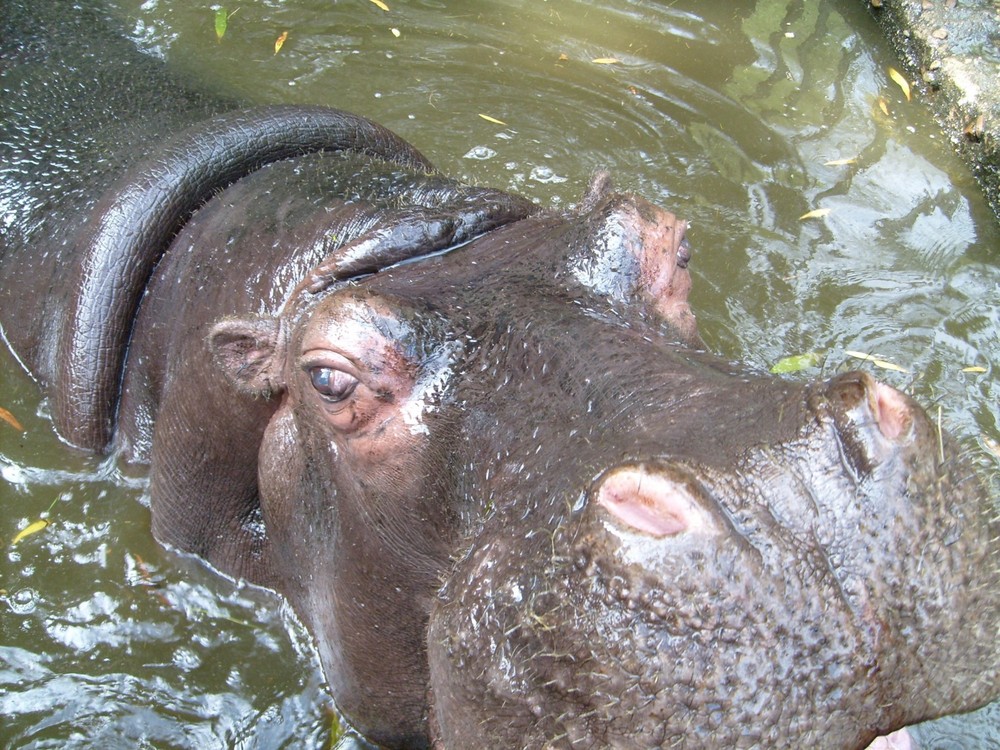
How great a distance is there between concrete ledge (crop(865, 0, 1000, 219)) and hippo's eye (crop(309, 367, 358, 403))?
516 cm

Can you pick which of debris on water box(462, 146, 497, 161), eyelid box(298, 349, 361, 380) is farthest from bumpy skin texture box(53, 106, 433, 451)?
debris on water box(462, 146, 497, 161)

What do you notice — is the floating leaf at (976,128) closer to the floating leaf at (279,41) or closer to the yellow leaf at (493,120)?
the yellow leaf at (493,120)

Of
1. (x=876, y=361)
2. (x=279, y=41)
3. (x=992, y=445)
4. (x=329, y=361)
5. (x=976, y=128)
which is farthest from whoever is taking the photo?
(x=279, y=41)

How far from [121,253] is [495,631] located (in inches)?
101

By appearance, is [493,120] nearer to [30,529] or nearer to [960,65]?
[960,65]

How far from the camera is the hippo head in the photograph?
5.74ft

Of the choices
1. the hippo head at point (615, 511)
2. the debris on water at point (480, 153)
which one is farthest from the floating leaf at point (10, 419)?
the debris on water at point (480, 153)

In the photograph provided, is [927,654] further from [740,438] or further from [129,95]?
[129,95]

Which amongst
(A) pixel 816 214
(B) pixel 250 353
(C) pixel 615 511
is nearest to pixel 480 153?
(A) pixel 816 214

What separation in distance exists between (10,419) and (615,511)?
12.3ft

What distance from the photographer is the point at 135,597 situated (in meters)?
4.01

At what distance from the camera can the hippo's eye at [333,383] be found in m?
2.57

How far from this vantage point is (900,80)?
7207mm

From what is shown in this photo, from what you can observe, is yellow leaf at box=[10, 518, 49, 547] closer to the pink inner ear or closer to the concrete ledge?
the pink inner ear
